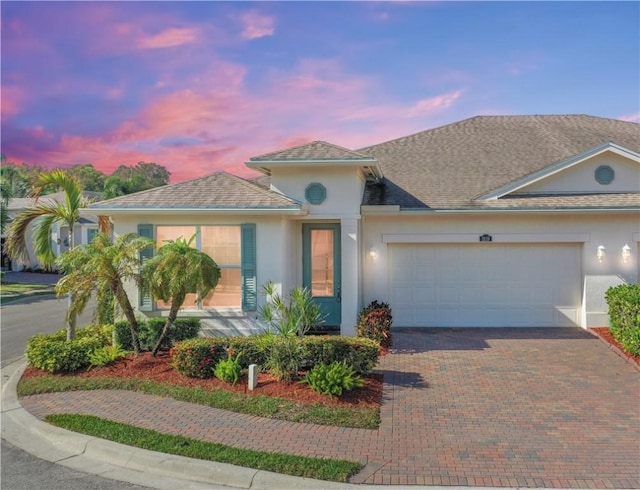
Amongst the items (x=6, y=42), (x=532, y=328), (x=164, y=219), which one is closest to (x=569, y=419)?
(x=532, y=328)

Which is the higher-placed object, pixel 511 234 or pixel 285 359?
pixel 511 234

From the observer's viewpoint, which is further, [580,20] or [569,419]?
[580,20]

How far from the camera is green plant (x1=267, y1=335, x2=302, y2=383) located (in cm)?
809

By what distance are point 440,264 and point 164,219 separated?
23.4 ft

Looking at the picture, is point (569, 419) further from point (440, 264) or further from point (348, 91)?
point (348, 91)

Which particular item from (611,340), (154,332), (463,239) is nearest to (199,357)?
(154,332)

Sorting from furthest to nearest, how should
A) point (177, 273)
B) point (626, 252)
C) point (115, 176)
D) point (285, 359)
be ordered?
point (115, 176)
point (626, 252)
point (177, 273)
point (285, 359)

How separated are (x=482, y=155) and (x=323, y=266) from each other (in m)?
6.96

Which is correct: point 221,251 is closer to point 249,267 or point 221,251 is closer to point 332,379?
point 249,267

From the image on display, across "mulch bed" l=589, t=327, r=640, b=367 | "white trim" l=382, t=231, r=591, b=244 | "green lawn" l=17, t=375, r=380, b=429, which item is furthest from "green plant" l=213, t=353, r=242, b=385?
"mulch bed" l=589, t=327, r=640, b=367

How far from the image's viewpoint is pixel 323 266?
12688 millimetres

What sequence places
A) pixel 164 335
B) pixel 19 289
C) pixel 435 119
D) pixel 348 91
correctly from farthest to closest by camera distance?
pixel 19 289
pixel 435 119
pixel 348 91
pixel 164 335

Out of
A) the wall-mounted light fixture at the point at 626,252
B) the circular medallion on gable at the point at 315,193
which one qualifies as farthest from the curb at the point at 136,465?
the wall-mounted light fixture at the point at 626,252

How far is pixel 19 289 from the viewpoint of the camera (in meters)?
24.6
